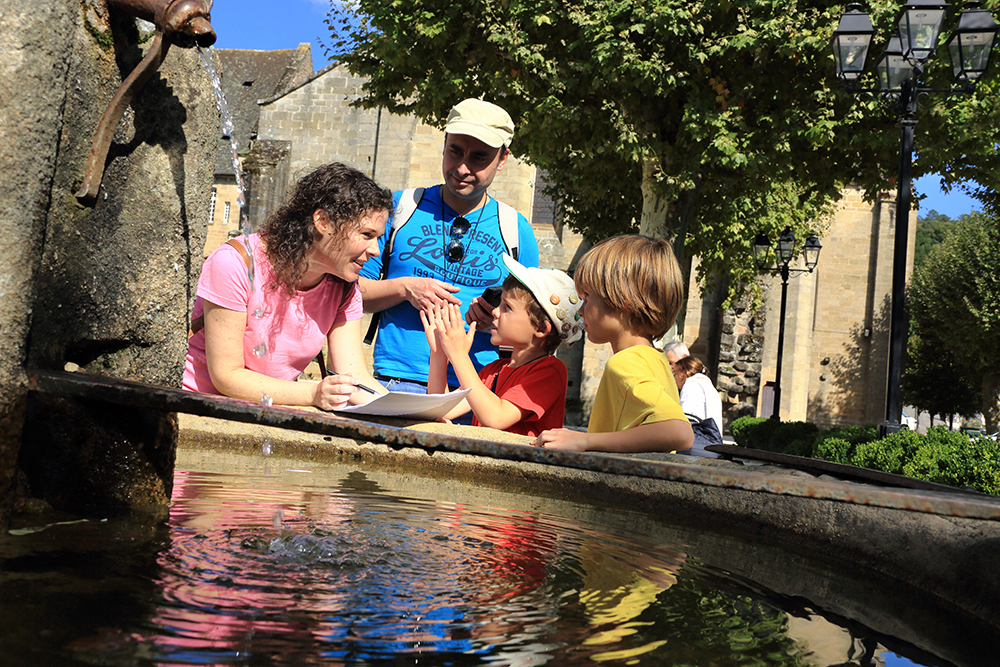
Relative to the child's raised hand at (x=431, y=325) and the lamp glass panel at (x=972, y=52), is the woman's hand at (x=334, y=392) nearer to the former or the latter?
the child's raised hand at (x=431, y=325)

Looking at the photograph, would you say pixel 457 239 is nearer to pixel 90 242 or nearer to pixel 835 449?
pixel 90 242

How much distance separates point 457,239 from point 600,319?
92 cm

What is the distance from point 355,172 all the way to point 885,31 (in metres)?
10.2

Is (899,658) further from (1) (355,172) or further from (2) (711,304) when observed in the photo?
(2) (711,304)

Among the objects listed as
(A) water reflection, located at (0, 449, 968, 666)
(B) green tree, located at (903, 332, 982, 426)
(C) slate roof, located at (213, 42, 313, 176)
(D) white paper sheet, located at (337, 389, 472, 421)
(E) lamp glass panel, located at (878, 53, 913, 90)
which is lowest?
(A) water reflection, located at (0, 449, 968, 666)

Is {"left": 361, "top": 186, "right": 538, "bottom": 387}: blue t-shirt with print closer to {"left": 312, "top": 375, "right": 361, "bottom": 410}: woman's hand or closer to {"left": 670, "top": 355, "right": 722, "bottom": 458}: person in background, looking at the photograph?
{"left": 312, "top": 375, "right": 361, "bottom": 410}: woman's hand

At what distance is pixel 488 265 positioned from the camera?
379cm

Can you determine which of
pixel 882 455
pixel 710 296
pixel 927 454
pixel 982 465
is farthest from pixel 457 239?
pixel 710 296

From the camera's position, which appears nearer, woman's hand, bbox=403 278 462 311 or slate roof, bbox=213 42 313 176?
woman's hand, bbox=403 278 462 311

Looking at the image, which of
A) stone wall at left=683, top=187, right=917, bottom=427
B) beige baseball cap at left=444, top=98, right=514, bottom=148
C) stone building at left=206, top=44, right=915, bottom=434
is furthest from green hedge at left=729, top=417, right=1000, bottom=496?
stone wall at left=683, top=187, right=917, bottom=427

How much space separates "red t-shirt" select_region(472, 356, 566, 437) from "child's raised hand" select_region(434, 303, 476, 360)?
0.28 metres

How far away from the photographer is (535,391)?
3.47 m

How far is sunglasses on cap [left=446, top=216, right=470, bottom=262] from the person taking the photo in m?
3.78

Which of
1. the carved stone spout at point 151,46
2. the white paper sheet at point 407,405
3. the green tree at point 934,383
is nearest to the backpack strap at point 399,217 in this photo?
the white paper sheet at point 407,405
